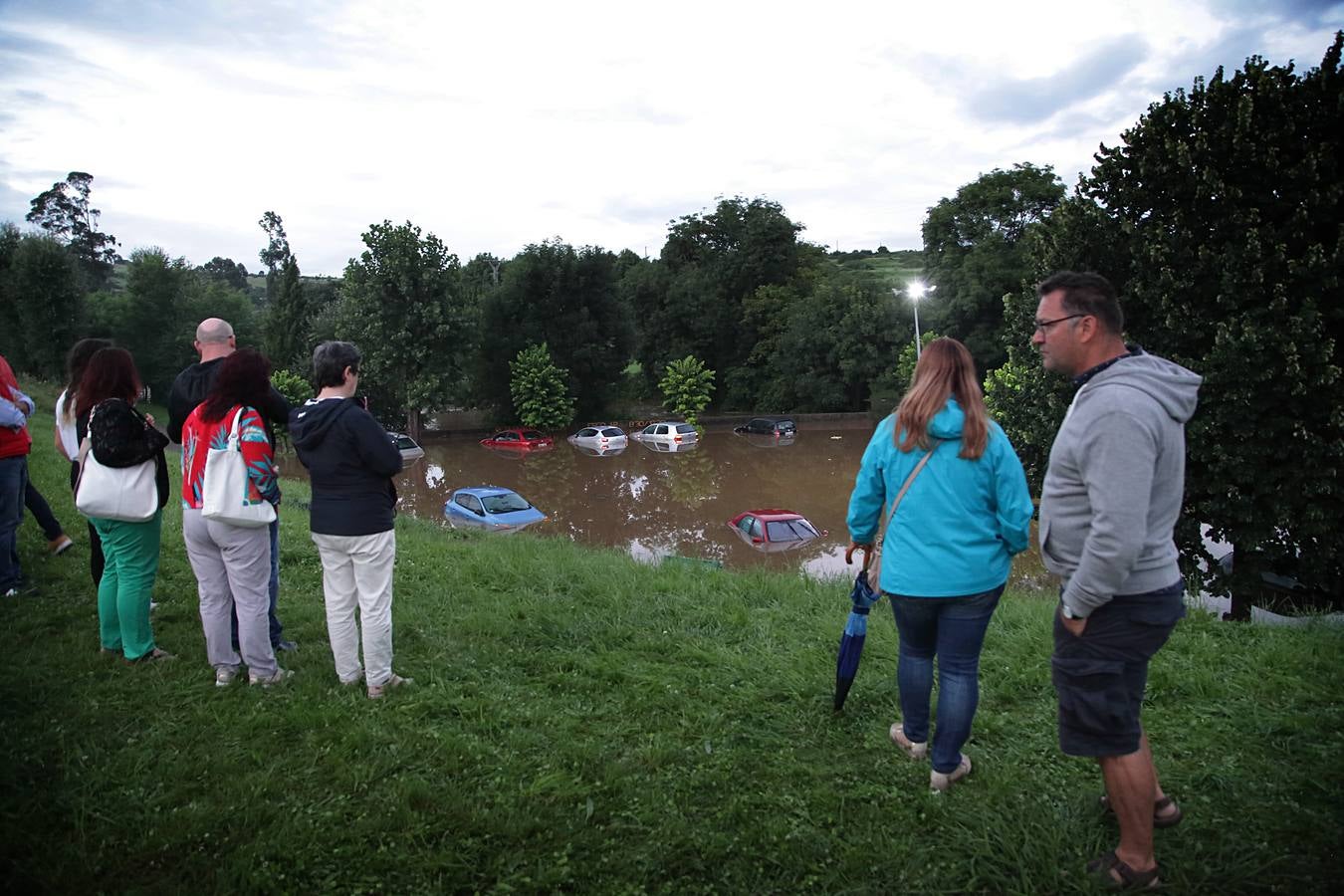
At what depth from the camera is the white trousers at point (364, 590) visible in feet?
13.0

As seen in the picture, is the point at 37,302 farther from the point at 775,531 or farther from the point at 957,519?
the point at 957,519

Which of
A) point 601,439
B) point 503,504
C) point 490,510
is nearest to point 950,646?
point 490,510

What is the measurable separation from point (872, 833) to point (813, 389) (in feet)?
140

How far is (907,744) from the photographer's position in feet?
11.5

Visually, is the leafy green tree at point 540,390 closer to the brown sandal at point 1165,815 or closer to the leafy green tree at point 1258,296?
the leafy green tree at point 1258,296

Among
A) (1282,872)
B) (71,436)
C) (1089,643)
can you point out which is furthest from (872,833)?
(71,436)

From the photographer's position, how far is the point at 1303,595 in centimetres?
1159

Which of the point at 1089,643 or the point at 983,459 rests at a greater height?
the point at 983,459

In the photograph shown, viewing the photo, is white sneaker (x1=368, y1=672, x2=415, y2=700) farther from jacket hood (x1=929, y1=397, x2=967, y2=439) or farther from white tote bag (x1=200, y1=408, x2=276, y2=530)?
jacket hood (x1=929, y1=397, x2=967, y2=439)

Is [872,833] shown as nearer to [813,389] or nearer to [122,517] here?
[122,517]

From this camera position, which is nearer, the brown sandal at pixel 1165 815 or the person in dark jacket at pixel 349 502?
the brown sandal at pixel 1165 815

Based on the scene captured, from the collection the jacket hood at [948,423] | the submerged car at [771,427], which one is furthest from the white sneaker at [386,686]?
the submerged car at [771,427]

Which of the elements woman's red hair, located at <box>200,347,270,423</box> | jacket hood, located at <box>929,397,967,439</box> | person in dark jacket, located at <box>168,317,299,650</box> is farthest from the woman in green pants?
jacket hood, located at <box>929,397,967,439</box>

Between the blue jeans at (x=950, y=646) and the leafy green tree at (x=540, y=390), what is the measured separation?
1452 inches
